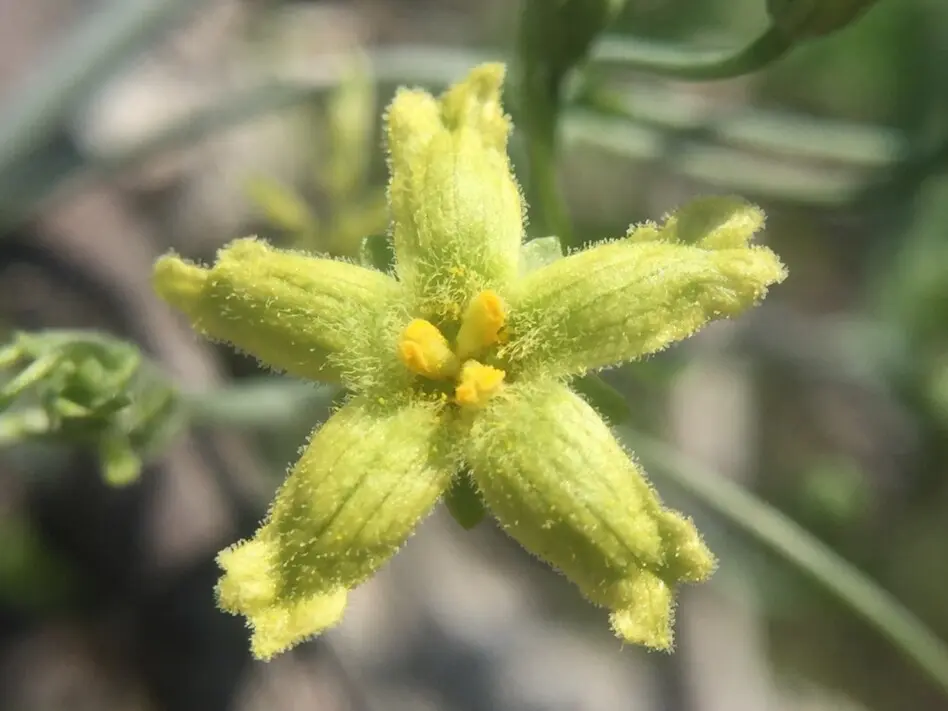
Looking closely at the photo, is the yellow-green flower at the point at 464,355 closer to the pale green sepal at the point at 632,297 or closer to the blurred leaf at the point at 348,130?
the pale green sepal at the point at 632,297

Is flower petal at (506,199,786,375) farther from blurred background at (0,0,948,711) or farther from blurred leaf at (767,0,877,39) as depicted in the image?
blurred background at (0,0,948,711)

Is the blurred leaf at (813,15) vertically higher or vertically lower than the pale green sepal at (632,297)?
higher

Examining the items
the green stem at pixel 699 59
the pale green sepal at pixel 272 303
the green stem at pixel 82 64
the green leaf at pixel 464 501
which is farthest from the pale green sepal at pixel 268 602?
the green stem at pixel 82 64

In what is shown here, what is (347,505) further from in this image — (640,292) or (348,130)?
(348,130)

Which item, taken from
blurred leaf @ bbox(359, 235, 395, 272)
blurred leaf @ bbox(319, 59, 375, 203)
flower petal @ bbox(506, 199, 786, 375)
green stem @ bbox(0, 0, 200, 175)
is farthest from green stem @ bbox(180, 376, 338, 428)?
green stem @ bbox(0, 0, 200, 175)

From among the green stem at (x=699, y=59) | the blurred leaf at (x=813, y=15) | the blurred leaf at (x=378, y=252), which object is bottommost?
the blurred leaf at (x=378, y=252)

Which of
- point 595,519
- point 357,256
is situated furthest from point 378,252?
point 357,256

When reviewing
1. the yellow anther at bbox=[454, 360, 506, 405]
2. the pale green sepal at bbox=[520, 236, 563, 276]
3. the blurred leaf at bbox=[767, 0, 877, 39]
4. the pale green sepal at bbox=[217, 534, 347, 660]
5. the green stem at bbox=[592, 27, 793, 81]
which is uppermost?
the blurred leaf at bbox=[767, 0, 877, 39]

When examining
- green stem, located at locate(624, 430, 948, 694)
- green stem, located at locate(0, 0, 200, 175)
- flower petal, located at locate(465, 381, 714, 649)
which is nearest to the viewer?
flower petal, located at locate(465, 381, 714, 649)
